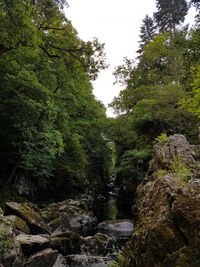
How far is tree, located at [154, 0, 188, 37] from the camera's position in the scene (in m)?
23.5

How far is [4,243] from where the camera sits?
14.1 feet

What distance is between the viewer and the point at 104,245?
23.6ft

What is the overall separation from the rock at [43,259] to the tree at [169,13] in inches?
1027

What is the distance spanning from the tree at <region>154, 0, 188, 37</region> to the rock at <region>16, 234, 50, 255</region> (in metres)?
25.9

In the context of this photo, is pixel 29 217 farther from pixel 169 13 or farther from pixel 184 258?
pixel 169 13

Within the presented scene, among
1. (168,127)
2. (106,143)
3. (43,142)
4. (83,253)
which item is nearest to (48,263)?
(83,253)

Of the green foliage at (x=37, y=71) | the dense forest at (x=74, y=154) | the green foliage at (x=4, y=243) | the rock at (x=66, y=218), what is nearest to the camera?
the dense forest at (x=74, y=154)

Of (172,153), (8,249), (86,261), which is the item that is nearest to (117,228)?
A: (86,261)

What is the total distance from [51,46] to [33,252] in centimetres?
733

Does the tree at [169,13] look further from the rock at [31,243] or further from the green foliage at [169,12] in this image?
the rock at [31,243]

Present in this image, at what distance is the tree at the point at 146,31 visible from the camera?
90.8ft

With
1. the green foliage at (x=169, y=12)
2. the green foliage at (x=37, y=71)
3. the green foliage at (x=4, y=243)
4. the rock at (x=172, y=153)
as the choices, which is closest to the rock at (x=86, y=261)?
the green foliage at (x=4, y=243)

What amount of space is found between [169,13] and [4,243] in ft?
96.4

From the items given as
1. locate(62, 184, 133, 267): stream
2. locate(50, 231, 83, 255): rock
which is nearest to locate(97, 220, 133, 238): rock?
locate(62, 184, 133, 267): stream
